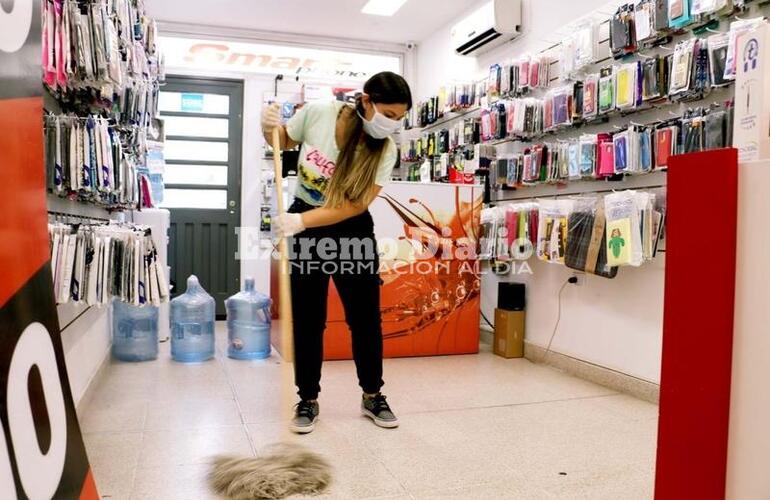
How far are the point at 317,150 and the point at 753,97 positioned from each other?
1580 millimetres

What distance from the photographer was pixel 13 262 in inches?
35.9

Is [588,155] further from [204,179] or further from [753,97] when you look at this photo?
[204,179]

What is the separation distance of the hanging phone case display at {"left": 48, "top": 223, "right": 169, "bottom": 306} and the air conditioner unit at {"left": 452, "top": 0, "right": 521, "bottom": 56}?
3.00 meters

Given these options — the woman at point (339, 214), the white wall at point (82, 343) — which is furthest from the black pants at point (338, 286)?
the white wall at point (82, 343)

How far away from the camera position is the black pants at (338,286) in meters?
2.53

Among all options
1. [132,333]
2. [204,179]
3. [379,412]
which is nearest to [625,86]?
[379,412]

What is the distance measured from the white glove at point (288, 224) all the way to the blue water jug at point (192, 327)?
1.94 meters

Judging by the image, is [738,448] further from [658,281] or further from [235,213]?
[235,213]

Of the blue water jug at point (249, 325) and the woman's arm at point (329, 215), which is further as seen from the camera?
the blue water jug at point (249, 325)

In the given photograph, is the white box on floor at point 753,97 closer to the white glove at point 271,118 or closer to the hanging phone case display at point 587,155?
the white glove at point 271,118

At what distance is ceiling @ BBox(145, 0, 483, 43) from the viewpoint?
17.4 ft

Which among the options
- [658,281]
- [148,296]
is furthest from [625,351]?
[148,296]

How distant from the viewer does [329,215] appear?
8.00 feet

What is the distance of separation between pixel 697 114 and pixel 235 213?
15.0 ft
